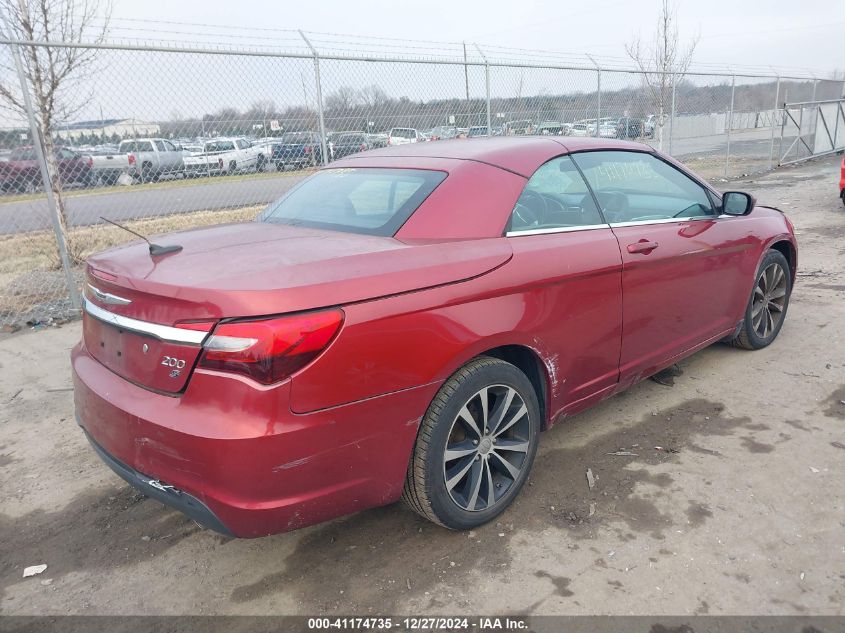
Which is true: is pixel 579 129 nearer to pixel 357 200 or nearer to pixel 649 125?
pixel 649 125

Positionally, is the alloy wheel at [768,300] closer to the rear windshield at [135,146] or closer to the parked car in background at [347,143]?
the parked car in background at [347,143]

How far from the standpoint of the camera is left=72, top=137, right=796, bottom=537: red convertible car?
6.74 ft

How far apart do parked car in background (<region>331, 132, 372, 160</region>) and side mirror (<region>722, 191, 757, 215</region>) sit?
15.8 ft

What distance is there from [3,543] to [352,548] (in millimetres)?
1620

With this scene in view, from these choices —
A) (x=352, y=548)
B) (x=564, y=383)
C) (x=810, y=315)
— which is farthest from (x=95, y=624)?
(x=810, y=315)

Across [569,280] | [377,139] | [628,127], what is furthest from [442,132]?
[628,127]

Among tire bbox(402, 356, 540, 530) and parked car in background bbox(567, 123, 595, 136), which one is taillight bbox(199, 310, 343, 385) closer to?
tire bbox(402, 356, 540, 530)

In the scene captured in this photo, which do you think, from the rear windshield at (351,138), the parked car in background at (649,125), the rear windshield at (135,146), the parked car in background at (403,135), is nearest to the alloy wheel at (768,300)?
the rear windshield at (351,138)

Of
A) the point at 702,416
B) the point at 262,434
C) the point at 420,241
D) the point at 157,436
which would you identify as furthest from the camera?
the point at 702,416

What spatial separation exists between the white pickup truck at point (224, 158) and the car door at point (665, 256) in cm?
513

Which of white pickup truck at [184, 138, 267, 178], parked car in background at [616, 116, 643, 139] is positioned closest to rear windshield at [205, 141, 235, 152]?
white pickup truck at [184, 138, 267, 178]

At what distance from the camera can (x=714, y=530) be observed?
2615 mm

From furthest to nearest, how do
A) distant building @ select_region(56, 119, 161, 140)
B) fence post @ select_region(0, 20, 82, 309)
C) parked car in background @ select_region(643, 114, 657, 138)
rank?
parked car in background @ select_region(643, 114, 657, 138) < distant building @ select_region(56, 119, 161, 140) < fence post @ select_region(0, 20, 82, 309)

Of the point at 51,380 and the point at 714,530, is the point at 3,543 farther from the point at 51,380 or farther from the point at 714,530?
the point at 714,530
